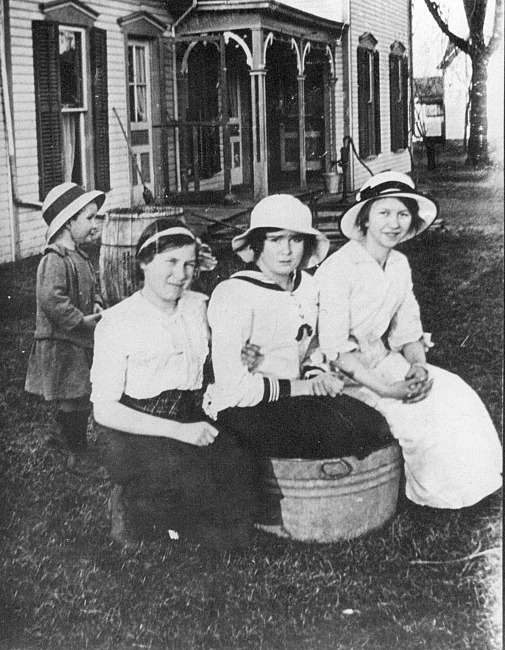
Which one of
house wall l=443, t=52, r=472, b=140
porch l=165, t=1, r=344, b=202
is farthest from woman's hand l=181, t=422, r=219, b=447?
house wall l=443, t=52, r=472, b=140

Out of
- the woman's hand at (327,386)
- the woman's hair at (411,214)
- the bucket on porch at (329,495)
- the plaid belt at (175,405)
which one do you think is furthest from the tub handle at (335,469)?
the woman's hair at (411,214)

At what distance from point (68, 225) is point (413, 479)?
193 centimetres

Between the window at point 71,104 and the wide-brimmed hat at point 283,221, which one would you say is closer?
the wide-brimmed hat at point 283,221

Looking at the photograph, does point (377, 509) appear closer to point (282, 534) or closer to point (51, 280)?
point (282, 534)

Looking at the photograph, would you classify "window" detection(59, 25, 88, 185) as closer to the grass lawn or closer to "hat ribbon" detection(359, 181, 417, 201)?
the grass lawn

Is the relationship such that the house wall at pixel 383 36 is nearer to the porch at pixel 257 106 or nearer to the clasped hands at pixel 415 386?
the porch at pixel 257 106

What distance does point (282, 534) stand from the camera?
3.71 m

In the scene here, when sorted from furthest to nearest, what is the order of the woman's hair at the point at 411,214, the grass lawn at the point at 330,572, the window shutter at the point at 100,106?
the window shutter at the point at 100,106 → the woman's hair at the point at 411,214 → the grass lawn at the point at 330,572

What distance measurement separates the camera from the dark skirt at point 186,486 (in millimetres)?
3660

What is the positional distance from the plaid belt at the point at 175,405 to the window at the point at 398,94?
1.43 m

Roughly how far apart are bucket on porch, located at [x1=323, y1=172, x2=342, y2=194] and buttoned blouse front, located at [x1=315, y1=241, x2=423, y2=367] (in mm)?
236

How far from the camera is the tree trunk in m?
3.52

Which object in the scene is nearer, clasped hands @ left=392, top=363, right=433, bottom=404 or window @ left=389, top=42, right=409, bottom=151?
clasped hands @ left=392, top=363, right=433, bottom=404

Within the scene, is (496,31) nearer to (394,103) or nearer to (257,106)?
(394,103)
